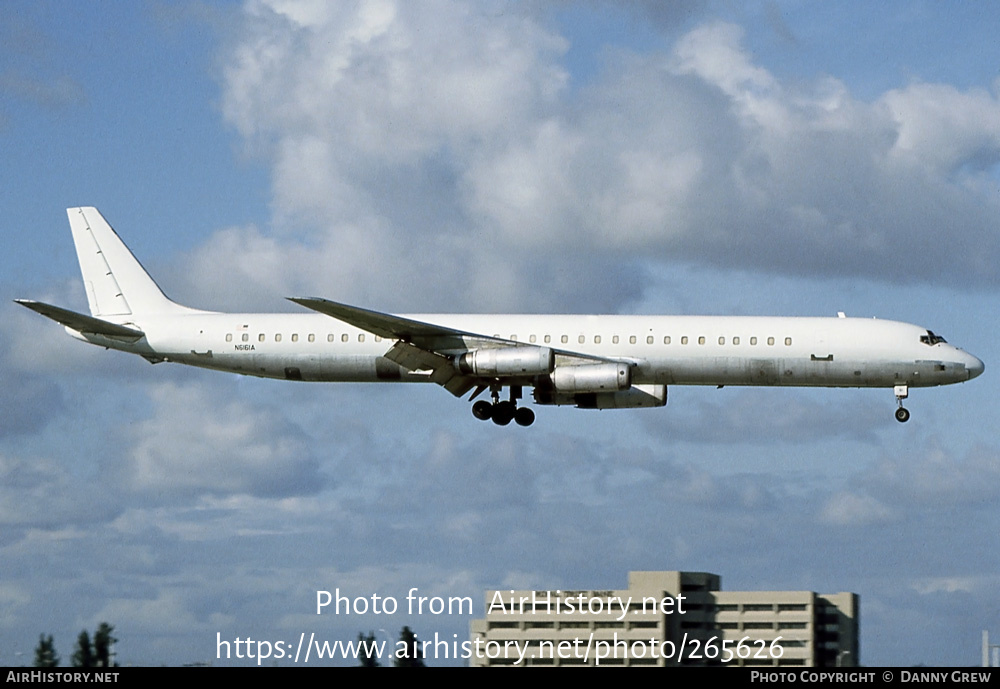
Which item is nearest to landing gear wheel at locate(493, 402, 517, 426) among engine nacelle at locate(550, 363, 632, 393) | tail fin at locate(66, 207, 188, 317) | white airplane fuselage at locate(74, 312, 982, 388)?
white airplane fuselage at locate(74, 312, 982, 388)

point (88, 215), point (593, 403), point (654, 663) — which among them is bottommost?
point (654, 663)

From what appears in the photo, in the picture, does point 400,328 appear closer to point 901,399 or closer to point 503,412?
point 503,412

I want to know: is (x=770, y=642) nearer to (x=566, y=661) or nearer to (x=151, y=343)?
(x=566, y=661)

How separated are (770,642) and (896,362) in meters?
28.3

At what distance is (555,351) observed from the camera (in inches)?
2074

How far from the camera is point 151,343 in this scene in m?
56.9

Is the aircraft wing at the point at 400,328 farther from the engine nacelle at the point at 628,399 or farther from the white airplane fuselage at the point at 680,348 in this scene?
the engine nacelle at the point at 628,399

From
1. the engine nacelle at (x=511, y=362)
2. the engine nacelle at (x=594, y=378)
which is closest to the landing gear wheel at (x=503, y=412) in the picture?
the engine nacelle at (x=511, y=362)

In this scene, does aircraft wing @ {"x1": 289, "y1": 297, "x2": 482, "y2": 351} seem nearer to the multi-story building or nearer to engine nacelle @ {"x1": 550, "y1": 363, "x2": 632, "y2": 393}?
engine nacelle @ {"x1": 550, "y1": 363, "x2": 632, "y2": 393}

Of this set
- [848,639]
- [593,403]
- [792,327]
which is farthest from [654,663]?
[792,327]

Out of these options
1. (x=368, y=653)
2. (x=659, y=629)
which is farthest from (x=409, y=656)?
(x=659, y=629)

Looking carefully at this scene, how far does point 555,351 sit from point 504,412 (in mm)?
4396

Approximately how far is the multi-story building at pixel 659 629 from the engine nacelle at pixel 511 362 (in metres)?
22.7

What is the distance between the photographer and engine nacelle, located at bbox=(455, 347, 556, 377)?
51.6m
